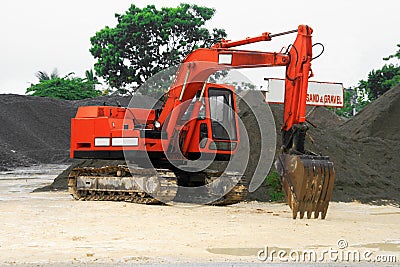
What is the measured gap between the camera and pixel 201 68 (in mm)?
16031

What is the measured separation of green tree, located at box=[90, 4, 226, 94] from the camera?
43.6 metres

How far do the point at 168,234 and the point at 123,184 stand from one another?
554 cm

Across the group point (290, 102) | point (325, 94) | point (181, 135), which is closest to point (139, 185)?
point (181, 135)

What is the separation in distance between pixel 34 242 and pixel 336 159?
14.9 m

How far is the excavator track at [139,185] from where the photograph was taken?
15.9 m

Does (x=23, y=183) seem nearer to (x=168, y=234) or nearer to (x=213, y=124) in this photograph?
(x=213, y=124)

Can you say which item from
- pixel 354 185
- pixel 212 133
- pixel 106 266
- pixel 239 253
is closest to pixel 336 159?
pixel 354 185

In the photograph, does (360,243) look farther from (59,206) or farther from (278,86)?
(278,86)

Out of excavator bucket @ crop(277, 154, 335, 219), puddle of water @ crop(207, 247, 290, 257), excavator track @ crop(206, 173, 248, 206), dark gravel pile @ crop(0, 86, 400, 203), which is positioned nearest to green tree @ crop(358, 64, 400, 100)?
dark gravel pile @ crop(0, 86, 400, 203)

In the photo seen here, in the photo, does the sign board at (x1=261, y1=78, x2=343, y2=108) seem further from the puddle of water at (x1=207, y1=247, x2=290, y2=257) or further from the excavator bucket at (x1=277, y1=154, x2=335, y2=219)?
the puddle of water at (x1=207, y1=247, x2=290, y2=257)

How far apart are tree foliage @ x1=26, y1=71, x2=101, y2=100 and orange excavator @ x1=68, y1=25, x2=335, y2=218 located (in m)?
48.9

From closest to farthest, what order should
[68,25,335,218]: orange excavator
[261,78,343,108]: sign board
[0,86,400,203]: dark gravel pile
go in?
[68,25,335,218]: orange excavator
[0,86,400,203]: dark gravel pile
[261,78,343,108]: sign board

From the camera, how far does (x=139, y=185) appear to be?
16125mm

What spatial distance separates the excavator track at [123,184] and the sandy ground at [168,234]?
1.40ft
